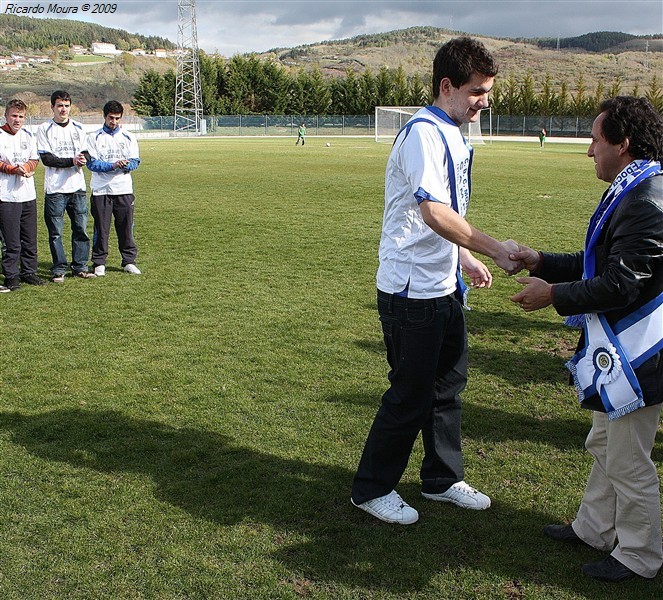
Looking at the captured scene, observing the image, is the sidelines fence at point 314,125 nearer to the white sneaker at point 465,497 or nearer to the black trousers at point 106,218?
the black trousers at point 106,218

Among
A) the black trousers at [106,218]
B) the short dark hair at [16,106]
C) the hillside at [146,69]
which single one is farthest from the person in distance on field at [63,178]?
the hillside at [146,69]

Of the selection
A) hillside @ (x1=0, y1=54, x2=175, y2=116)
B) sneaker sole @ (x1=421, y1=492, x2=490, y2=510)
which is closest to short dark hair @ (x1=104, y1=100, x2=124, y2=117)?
sneaker sole @ (x1=421, y1=492, x2=490, y2=510)

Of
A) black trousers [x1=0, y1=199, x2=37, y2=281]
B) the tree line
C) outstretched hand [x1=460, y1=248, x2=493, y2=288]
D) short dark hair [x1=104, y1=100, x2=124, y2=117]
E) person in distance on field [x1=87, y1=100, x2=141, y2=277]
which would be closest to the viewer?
outstretched hand [x1=460, y1=248, x2=493, y2=288]

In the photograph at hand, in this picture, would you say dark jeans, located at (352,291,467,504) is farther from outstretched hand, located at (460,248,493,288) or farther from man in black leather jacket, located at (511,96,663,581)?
man in black leather jacket, located at (511,96,663,581)

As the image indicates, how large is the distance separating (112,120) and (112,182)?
77cm

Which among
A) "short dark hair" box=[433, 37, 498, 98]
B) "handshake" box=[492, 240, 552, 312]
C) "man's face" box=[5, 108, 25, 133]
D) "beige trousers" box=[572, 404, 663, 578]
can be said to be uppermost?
"man's face" box=[5, 108, 25, 133]

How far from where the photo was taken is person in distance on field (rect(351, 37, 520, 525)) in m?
3.02

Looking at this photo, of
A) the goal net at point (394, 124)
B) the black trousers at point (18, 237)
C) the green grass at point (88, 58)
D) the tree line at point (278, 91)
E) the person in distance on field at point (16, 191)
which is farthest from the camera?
the green grass at point (88, 58)

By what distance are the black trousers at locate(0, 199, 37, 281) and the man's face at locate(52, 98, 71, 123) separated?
41.7 inches

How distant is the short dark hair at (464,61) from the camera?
9.95 ft

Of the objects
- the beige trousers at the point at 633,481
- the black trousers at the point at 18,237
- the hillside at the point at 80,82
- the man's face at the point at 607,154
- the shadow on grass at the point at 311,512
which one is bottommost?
the shadow on grass at the point at 311,512

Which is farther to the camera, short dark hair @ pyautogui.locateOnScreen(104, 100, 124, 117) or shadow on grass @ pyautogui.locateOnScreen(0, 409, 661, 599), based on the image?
short dark hair @ pyautogui.locateOnScreen(104, 100, 124, 117)

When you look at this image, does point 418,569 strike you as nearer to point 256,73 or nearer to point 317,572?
point 317,572

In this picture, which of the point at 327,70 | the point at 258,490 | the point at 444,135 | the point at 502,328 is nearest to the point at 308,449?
the point at 258,490
